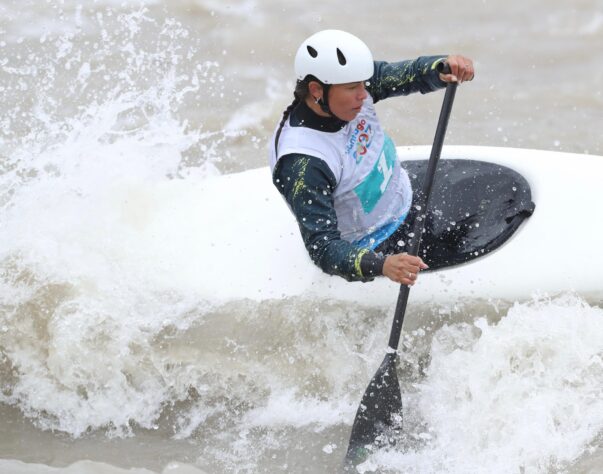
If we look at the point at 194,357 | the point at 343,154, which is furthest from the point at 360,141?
the point at 194,357

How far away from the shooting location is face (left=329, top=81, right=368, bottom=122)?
2625 mm

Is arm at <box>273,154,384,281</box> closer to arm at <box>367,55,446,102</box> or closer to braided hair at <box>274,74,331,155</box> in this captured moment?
braided hair at <box>274,74,331,155</box>

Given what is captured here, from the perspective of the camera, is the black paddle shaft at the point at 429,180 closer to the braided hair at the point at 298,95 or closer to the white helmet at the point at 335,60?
the white helmet at the point at 335,60

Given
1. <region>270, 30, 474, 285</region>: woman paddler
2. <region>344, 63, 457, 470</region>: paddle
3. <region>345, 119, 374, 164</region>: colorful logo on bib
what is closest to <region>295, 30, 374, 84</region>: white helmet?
<region>270, 30, 474, 285</region>: woman paddler

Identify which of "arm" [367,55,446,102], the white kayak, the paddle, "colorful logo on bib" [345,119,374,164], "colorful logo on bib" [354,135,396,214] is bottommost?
the paddle

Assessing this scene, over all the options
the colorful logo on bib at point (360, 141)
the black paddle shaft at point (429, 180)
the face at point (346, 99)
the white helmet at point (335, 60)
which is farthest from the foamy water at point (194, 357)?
the white helmet at point (335, 60)

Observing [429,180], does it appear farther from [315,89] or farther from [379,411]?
[379,411]

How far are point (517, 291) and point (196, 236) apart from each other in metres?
1.23

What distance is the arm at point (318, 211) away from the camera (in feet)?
8.29

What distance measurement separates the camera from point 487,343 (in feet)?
9.68

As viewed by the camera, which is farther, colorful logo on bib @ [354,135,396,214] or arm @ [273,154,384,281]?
colorful logo on bib @ [354,135,396,214]

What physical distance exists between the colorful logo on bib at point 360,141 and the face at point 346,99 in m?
0.10

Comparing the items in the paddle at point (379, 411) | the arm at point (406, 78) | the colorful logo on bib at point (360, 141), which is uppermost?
the arm at point (406, 78)

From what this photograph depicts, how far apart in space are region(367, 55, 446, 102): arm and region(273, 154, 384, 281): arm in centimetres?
49
